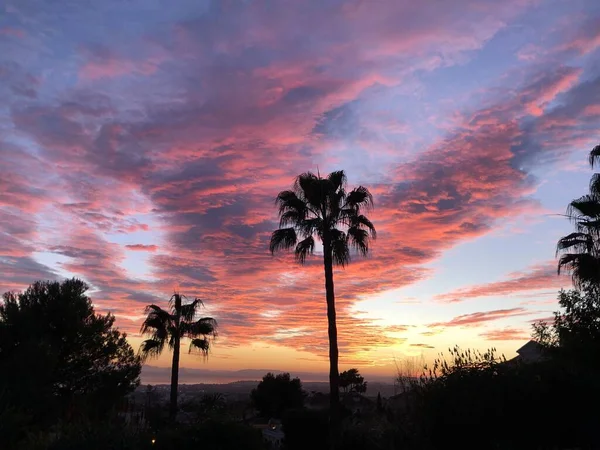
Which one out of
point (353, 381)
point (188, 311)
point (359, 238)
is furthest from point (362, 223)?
point (353, 381)

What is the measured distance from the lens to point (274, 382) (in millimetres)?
45969

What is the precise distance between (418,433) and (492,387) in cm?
227

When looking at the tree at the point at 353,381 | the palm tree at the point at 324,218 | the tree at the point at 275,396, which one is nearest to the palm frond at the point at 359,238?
the palm tree at the point at 324,218

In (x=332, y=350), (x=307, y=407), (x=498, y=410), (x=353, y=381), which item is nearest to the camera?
(x=498, y=410)

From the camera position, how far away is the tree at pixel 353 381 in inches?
2798

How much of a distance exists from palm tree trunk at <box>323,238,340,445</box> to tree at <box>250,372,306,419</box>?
24.9 metres

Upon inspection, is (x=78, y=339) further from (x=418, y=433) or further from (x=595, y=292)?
(x=595, y=292)

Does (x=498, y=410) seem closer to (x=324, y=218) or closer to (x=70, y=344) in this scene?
(x=324, y=218)

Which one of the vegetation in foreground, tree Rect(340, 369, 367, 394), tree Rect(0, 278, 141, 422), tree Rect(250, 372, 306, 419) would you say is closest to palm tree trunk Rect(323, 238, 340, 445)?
the vegetation in foreground

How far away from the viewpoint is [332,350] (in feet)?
69.9

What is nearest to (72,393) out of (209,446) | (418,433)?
(209,446)

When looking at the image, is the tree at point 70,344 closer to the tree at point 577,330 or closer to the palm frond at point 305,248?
the palm frond at point 305,248

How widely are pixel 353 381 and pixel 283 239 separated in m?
51.0

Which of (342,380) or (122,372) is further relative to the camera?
(342,380)
